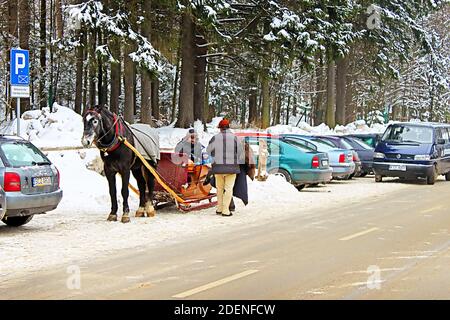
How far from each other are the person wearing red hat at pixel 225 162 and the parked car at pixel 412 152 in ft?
32.6

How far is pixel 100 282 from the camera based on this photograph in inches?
303

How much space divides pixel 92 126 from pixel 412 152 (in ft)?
43.8

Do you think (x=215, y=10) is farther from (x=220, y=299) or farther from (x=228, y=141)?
(x=220, y=299)

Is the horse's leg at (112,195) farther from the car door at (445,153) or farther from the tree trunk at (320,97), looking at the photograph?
the tree trunk at (320,97)

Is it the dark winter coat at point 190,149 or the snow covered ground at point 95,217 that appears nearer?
the snow covered ground at point 95,217

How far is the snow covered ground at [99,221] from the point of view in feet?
31.3

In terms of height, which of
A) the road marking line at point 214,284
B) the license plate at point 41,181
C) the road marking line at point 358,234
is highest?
the license plate at point 41,181

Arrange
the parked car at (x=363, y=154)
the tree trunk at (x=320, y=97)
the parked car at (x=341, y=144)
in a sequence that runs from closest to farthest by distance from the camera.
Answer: the parked car at (x=341, y=144) < the parked car at (x=363, y=154) < the tree trunk at (x=320, y=97)

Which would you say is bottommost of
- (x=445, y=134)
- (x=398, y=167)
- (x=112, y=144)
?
(x=398, y=167)

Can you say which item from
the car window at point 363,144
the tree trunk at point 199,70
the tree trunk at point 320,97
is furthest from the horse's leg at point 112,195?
the tree trunk at point 320,97

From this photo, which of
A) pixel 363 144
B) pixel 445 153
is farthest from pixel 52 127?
pixel 445 153

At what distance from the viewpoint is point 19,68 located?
46.3 feet

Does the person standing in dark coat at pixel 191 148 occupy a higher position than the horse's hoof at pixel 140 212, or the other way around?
the person standing in dark coat at pixel 191 148

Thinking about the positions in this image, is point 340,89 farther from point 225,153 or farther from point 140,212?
point 140,212
